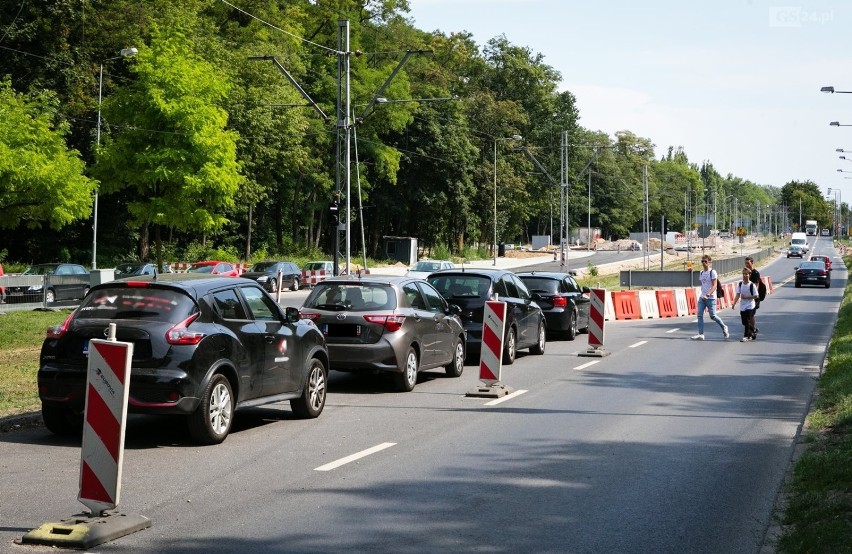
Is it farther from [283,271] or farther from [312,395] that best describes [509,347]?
[283,271]

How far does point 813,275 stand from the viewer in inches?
2486

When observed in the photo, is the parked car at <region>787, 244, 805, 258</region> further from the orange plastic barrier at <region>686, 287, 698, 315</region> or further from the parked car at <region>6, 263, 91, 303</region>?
the parked car at <region>6, 263, 91, 303</region>

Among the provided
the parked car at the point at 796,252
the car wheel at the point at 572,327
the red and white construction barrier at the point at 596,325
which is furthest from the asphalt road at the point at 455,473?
the parked car at the point at 796,252

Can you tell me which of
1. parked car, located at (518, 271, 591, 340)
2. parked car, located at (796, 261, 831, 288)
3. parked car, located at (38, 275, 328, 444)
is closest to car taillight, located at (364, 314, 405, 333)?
parked car, located at (38, 275, 328, 444)

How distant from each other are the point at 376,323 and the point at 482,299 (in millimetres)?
4460

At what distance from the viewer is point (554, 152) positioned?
109 m

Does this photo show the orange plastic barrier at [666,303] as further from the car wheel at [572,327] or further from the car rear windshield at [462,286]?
the car rear windshield at [462,286]

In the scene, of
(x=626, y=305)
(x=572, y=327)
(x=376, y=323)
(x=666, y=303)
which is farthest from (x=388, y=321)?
(x=666, y=303)

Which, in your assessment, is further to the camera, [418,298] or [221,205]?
[221,205]

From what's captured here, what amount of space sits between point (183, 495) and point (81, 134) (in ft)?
164

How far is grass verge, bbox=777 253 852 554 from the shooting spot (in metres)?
6.59

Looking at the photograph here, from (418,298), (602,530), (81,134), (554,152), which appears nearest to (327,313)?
(418,298)

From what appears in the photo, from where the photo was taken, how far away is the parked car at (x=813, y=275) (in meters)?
63.1

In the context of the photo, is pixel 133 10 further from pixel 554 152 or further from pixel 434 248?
pixel 554 152
